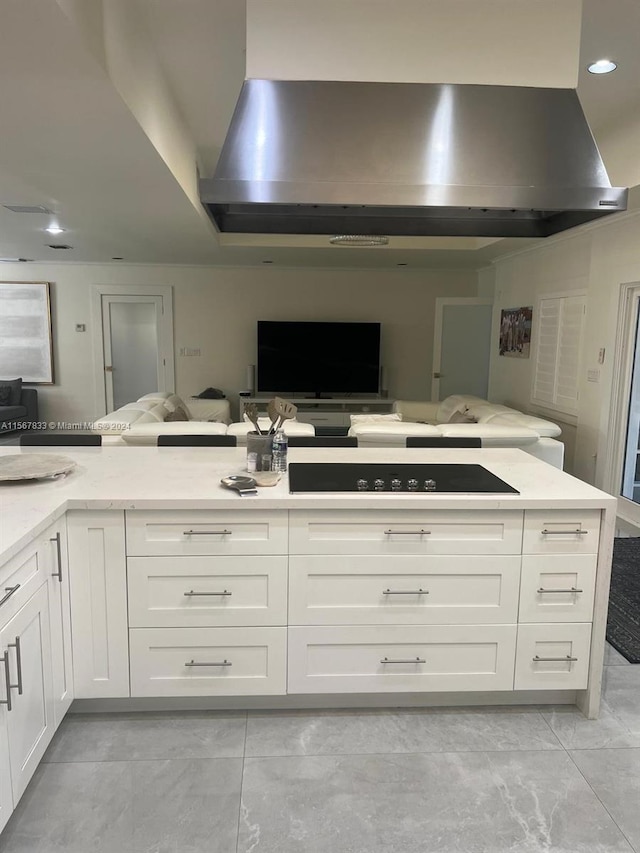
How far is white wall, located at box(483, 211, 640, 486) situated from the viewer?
4.39 m

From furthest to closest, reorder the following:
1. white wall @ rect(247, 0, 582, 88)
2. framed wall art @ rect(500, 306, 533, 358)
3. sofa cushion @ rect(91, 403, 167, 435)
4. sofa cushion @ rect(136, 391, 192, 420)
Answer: framed wall art @ rect(500, 306, 533, 358), sofa cushion @ rect(136, 391, 192, 420), sofa cushion @ rect(91, 403, 167, 435), white wall @ rect(247, 0, 582, 88)

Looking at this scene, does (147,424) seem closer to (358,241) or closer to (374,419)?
(374,419)

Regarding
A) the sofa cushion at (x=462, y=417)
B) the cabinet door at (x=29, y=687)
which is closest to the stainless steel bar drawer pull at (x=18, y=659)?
the cabinet door at (x=29, y=687)

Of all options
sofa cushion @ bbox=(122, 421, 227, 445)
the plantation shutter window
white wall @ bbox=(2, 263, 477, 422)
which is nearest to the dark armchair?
white wall @ bbox=(2, 263, 477, 422)


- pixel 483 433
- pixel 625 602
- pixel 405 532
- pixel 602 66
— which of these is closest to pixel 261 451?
pixel 405 532

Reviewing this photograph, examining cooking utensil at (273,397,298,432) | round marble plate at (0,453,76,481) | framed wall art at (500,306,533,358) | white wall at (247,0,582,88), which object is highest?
white wall at (247,0,582,88)

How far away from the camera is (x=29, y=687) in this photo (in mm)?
1656

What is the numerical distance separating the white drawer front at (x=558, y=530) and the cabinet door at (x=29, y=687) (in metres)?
1.60

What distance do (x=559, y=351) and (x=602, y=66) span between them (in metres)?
2.77

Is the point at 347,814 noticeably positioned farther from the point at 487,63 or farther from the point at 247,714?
the point at 487,63

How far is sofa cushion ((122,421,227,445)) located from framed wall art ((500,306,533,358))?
12.3 feet

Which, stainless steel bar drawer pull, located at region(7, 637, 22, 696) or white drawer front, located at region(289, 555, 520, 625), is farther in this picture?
white drawer front, located at region(289, 555, 520, 625)

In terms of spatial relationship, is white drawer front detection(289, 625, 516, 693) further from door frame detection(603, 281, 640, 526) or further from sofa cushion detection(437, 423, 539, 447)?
door frame detection(603, 281, 640, 526)

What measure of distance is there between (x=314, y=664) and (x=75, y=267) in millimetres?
7167
